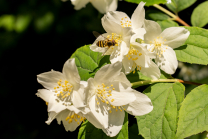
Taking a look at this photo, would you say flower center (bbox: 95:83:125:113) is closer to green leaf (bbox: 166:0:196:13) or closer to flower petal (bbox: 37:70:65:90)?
flower petal (bbox: 37:70:65:90)

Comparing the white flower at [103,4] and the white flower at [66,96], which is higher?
the white flower at [103,4]

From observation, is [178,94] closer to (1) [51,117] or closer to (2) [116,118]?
(2) [116,118]

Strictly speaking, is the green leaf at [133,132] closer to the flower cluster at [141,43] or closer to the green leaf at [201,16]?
the flower cluster at [141,43]

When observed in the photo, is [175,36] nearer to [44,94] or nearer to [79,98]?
[79,98]

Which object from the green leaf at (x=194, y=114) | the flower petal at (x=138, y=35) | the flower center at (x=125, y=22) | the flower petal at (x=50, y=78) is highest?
the flower center at (x=125, y=22)

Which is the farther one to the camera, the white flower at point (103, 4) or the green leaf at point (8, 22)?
the green leaf at point (8, 22)

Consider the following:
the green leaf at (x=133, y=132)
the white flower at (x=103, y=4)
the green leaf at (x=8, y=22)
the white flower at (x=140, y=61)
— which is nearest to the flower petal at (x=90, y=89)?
the white flower at (x=140, y=61)

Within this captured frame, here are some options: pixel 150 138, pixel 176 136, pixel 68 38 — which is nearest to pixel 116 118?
pixel 150 138
